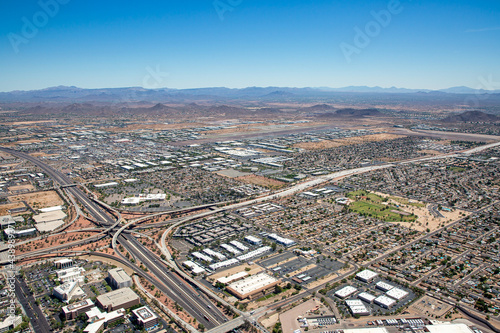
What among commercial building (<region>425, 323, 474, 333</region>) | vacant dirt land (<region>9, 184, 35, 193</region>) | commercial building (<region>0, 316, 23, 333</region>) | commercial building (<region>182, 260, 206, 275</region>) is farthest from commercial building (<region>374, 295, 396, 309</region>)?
vacant dirt land (<region>9, 184, 35, 193</region>)

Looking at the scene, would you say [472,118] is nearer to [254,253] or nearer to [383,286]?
[383,286]

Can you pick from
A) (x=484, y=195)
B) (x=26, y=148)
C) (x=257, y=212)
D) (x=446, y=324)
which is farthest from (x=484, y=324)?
(x=26, y=148)

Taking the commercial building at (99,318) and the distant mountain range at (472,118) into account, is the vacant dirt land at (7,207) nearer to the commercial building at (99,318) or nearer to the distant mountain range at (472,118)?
the commercial building at (99,318)

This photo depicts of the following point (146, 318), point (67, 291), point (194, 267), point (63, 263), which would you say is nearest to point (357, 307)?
point (194, 267)

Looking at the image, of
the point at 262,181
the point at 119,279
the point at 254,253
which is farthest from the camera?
the point at 262,181

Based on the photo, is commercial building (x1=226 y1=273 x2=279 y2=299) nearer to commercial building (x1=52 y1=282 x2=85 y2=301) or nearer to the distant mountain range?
commercial building (x1=52 y1=282 x2=85 y2=301)

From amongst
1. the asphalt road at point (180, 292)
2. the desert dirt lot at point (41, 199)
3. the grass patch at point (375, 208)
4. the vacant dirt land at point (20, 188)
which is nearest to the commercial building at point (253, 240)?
the asphalt road at point (180, 292)
